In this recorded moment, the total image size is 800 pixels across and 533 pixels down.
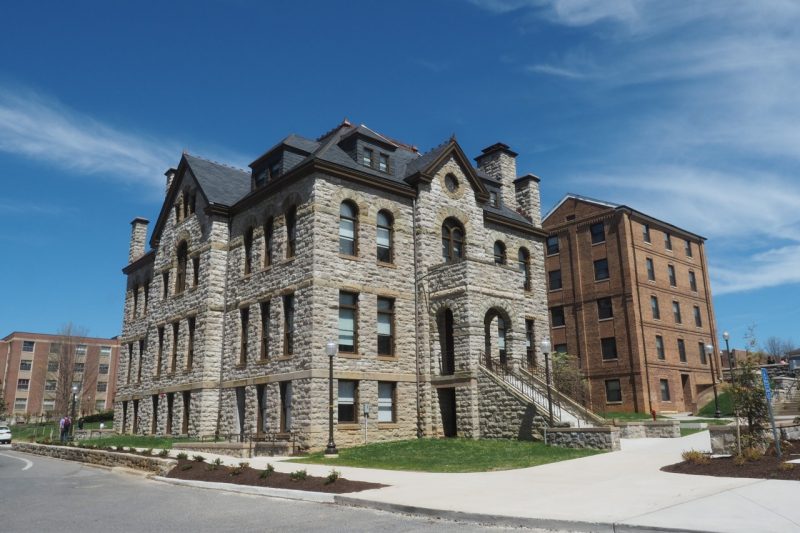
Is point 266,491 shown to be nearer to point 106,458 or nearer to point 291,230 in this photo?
point 106,458

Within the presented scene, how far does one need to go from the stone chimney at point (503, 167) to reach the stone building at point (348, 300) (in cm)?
207

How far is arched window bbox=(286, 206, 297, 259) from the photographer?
24725 mm

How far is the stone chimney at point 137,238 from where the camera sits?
40.2 metres

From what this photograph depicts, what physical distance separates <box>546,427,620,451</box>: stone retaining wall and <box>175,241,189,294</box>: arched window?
20143mm

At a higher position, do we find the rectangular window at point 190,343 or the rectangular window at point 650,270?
the rectangular window at point 650,270

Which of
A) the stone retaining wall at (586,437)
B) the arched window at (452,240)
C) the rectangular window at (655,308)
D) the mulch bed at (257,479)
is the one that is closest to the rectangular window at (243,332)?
the mulch bed at (257,479)

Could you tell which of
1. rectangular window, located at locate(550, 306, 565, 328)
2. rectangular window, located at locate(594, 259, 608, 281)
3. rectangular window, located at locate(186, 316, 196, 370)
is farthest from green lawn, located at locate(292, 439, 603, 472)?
rectangular window, located at locate(550, 306, 565, 328)

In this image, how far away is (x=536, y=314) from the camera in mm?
30109

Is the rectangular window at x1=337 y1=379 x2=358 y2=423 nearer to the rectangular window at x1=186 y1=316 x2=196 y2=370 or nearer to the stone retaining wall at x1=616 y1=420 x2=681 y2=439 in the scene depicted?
the rectangular window at x1=186 y1=316 x2=196 y2=370

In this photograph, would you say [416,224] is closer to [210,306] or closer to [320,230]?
[320,230]

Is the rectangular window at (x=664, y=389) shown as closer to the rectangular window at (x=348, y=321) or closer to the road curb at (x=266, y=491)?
the rectangular window at (x=348, y=321)

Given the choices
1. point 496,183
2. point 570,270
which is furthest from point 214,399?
point 570,270

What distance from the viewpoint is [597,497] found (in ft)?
32.9

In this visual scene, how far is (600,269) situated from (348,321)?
1039 inches
